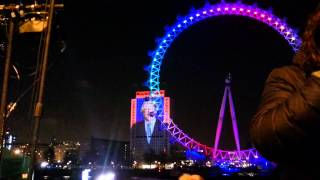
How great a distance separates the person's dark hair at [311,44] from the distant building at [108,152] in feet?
378

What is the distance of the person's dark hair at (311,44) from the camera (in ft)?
2.85

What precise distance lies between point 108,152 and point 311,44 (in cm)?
12712

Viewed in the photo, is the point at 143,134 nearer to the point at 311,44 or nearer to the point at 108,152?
the point at 108,152

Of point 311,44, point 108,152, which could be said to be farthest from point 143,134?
point 311,44

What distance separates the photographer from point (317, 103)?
0.79 metres

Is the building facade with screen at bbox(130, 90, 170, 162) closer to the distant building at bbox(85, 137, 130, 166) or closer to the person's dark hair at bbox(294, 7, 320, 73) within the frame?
the distant building at bbox(85, 137, 130, 166)

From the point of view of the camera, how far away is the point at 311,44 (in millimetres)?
889

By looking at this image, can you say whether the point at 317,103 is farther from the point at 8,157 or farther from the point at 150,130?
the point at 150,130

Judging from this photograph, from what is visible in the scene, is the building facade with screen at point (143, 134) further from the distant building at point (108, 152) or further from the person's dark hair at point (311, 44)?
the person's dark hair at point (311, 44)

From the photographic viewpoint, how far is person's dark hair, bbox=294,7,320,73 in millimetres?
868

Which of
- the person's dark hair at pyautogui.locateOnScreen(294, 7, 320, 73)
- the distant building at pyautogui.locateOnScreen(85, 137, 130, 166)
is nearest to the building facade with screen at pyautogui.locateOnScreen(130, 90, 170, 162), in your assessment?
the distant building at pyautogui.locateOnScreen(85, 137, 130, 166)

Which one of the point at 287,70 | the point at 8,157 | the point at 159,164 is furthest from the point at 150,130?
the point at 287,70

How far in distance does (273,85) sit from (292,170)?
0.21 m

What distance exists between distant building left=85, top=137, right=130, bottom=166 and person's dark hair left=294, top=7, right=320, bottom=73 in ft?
378
